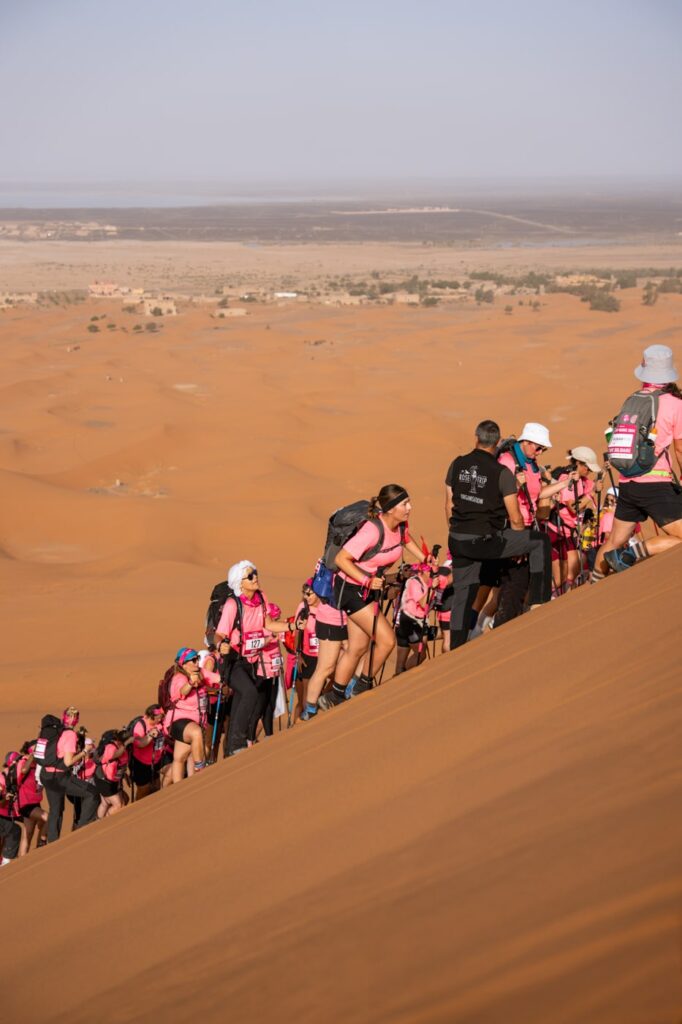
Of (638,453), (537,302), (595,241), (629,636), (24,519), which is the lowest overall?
(24,519)

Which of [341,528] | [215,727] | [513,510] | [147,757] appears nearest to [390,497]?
[341,528]

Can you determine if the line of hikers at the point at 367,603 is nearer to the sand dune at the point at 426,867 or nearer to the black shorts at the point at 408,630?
the black shorts at the point at 408,630

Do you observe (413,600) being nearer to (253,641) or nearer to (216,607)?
(253,641)

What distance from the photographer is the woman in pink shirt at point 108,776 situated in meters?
7.81

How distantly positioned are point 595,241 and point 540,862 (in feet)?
332

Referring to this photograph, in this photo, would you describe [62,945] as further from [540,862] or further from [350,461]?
[350,461]

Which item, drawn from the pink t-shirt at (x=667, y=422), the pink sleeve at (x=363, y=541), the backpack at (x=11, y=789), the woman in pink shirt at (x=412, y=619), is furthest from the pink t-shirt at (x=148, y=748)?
the pink t-shirt at (x=667, y=422)

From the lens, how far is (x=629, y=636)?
5.60m

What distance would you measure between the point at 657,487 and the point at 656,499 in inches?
2.9

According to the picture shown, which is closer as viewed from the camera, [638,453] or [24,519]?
[638,453]

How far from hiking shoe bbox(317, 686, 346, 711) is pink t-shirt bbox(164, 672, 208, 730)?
905 millimetres

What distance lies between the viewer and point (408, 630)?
28.6 ft

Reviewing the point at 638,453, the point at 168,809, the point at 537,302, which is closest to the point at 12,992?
the point at 168,809

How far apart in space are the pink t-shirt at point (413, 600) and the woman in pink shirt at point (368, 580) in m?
1.01
